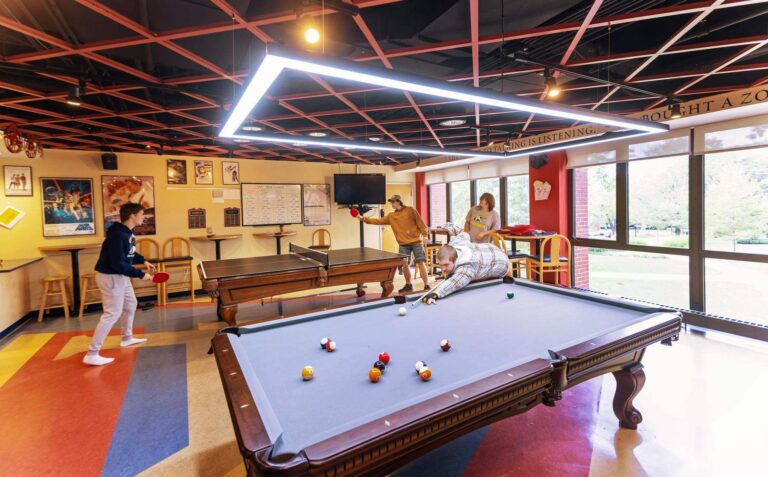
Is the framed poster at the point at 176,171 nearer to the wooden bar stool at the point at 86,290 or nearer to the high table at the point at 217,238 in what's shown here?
the high table at the point at 217,238

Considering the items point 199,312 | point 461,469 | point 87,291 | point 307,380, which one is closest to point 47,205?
point 87,291

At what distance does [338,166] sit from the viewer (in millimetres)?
8664

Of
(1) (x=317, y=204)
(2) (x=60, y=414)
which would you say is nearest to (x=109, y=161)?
(1) (x=317, y=204)

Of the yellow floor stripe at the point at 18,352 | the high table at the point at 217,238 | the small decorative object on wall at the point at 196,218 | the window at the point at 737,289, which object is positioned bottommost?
the yellow floor stripe at the point at 18,352

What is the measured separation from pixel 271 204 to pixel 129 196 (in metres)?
2.53

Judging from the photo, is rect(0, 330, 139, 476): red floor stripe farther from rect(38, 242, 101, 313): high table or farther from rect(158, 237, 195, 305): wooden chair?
rect(158, 237, 195, 305): wooden chair

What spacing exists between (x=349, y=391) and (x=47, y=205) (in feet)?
23.1

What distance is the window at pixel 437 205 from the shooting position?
32.8ft

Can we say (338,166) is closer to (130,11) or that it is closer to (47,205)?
(47,205)

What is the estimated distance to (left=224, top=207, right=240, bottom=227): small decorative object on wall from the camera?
7.39m

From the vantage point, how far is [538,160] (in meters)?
6.55

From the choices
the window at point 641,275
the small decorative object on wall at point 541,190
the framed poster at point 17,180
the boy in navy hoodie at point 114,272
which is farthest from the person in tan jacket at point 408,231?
the framed poster at point 17,180

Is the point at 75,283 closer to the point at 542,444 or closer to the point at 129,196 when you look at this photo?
the point at 129,196

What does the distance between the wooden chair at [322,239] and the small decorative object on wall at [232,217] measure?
5.30 feet
